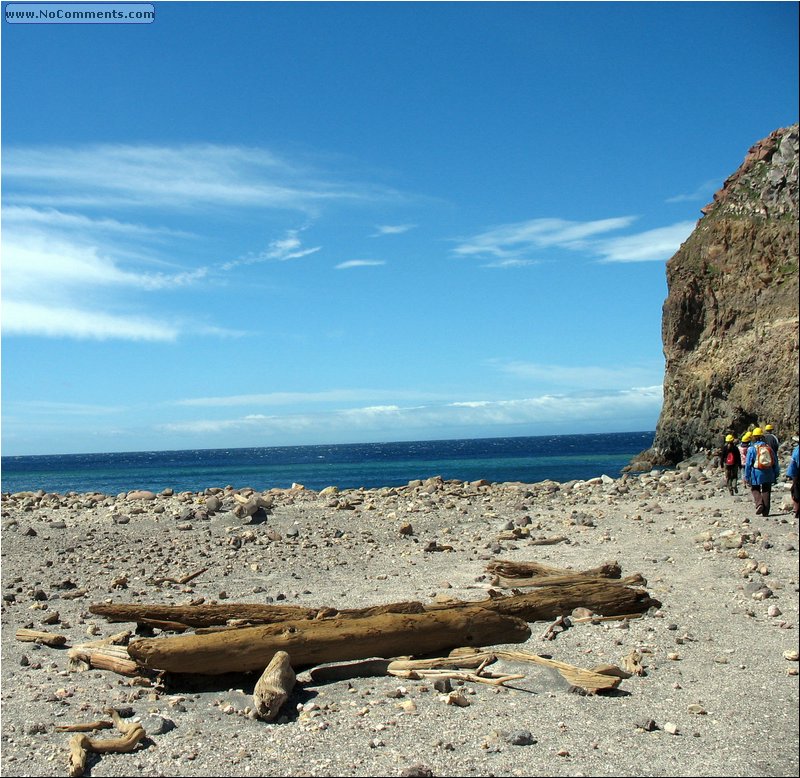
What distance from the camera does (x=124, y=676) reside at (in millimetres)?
7219

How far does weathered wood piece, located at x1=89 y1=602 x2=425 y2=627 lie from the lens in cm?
793

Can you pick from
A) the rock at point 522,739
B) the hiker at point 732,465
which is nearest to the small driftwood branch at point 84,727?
the rock at point 522,739

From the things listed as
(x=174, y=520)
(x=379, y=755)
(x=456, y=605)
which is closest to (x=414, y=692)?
(x=379, y=755)

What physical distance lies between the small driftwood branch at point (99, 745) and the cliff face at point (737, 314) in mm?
40769

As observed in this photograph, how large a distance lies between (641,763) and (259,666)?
11.1 ft

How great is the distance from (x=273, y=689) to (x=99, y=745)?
1342mm

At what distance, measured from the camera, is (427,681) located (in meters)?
6.72

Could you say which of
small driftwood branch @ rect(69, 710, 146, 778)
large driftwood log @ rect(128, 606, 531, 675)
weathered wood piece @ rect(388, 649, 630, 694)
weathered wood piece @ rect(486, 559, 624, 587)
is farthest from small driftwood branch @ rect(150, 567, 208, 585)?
small driftwood branch @ rect(69, 710, 146, 778)

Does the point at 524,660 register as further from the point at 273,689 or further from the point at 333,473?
the point at 333,473

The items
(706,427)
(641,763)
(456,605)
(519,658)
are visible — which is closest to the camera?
(641,763)

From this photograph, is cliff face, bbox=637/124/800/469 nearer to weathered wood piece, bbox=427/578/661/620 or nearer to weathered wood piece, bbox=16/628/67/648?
weathered wood piece, bbox=427/578/661/620

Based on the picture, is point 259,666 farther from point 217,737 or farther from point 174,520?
point 174,520

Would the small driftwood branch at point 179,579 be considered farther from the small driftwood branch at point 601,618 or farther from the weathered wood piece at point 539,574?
the small driftwood branch at point 601,618

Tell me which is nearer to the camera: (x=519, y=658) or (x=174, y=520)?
(x=519, y=658)
